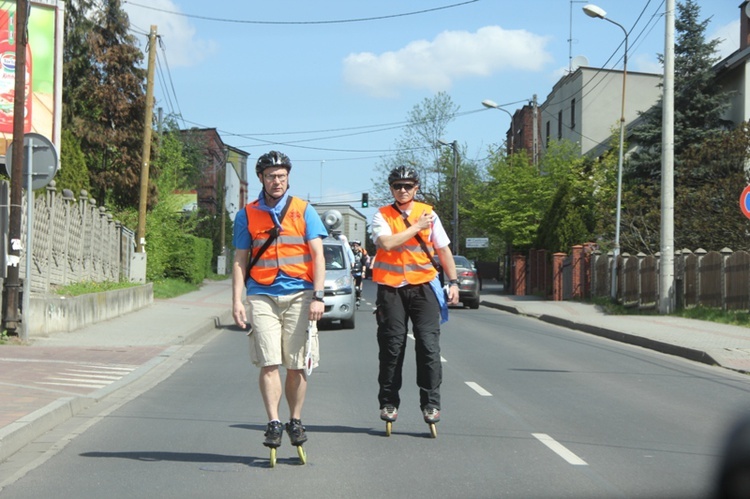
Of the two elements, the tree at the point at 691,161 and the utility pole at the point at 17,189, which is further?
the tree at the point at 691,161

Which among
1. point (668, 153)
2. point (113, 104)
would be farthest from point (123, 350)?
point (113, 104)

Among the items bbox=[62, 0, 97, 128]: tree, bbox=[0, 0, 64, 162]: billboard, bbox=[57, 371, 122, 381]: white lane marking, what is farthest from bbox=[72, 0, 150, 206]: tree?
bbox=[57, 371, 122, 381]: white lane marking

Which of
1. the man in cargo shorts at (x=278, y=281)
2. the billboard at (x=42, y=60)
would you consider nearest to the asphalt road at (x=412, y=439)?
the man in cargo shorts at (x=278, y=281)

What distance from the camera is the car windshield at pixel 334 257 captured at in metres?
20.5

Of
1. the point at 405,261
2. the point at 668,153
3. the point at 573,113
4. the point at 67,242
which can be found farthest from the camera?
the point at 573,113

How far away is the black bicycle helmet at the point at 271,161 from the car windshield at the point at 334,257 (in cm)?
1370

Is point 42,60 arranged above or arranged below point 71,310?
above

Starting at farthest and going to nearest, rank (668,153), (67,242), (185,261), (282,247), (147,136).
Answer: (185,261) < (147,136) < (668,153) < (67,242) < (282,247)

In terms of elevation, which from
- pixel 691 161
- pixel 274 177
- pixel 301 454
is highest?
pixel 691 161

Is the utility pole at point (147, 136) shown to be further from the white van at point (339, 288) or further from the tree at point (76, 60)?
the tree at point (76, 60)

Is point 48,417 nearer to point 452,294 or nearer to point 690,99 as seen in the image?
point 452,294

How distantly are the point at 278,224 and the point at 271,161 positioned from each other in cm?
42

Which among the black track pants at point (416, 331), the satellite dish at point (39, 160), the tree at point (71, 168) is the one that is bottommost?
the black track pants at point (416, 331)

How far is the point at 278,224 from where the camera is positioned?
6508mm
